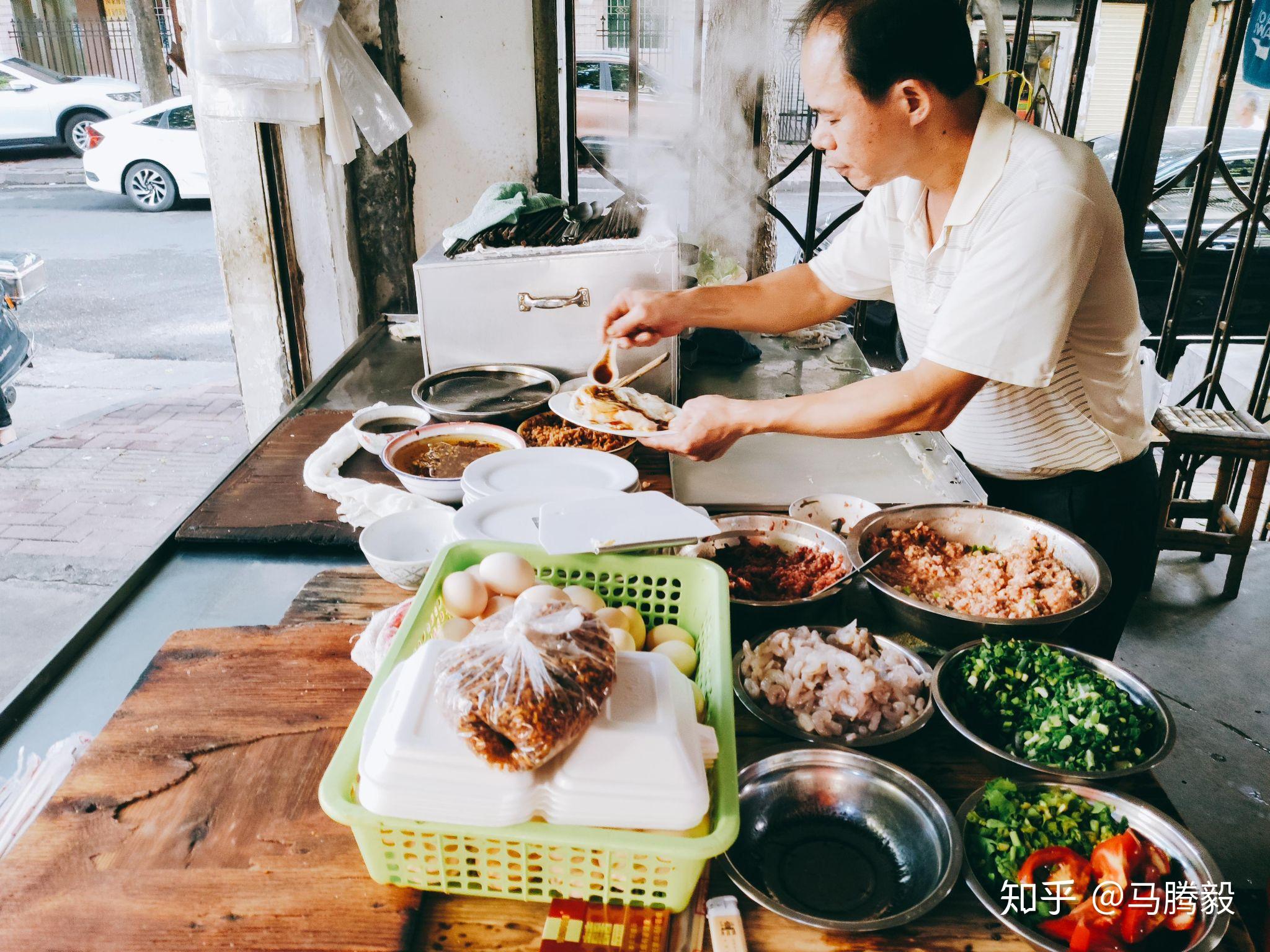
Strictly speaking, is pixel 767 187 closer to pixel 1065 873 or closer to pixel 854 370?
pixel 854 370

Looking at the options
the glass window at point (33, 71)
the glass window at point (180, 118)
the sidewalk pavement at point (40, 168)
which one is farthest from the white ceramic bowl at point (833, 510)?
the glass window at point (33, 71)

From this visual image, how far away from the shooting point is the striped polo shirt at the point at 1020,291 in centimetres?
169

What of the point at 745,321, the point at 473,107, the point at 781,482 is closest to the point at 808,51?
the point at 745,321

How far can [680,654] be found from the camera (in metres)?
1.34

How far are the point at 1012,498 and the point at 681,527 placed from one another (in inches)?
51.6

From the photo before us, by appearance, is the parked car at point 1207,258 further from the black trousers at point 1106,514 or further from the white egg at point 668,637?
the white egg at point 668,637

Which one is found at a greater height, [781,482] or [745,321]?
[745,321]

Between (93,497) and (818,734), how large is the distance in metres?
5.03

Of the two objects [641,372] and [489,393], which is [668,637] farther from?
[489,393]

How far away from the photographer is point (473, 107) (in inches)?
142

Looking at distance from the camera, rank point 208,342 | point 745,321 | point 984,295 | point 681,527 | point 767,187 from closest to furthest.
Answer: point 681,527 → point 984,295 → point 745,321 → point 767,187 → point 208,342

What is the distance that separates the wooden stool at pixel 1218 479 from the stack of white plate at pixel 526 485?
8.55 feet

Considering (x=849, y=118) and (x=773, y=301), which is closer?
(x=849, y=118)

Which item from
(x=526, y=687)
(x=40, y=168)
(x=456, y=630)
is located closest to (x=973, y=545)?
(x=456, y=630)
